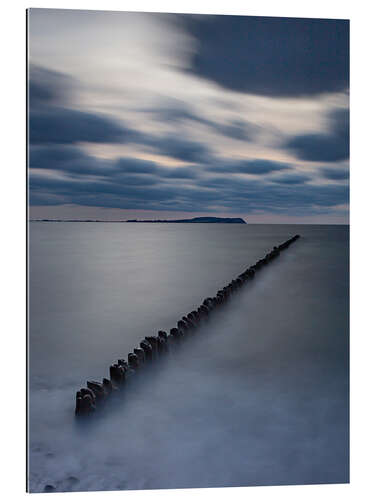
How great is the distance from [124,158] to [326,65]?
1.72 metres

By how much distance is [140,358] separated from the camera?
3.95 metres

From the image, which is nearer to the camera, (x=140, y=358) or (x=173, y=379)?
(x=173, y=379)

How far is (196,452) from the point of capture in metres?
3.39

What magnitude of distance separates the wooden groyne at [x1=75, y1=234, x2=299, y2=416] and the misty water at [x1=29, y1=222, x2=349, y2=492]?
0.28 ft

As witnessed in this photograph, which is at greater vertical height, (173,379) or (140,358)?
(140,358)

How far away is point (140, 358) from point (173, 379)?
34cm

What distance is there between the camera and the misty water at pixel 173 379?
3355mm

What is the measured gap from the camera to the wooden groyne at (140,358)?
350cm

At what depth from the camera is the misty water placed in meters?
3.36

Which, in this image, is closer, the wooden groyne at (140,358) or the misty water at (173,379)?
the misty water at (173,379)

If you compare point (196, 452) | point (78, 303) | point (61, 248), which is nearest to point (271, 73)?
point (61, 248)

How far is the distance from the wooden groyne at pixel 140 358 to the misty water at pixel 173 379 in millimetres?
86
